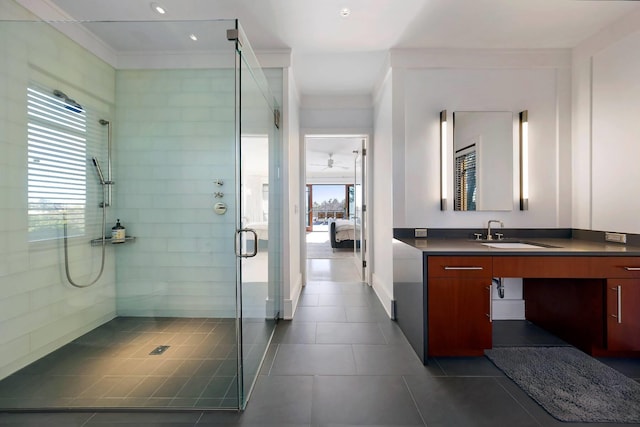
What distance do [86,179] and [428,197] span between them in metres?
2.81

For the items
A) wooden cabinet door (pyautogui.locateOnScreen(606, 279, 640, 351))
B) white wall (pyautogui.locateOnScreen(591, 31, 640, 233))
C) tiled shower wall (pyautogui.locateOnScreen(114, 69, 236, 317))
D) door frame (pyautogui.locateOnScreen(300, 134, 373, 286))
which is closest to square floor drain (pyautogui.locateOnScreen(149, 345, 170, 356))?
tiled shower wall (pyautogui.locateOnScreen(114, 69, 236, 317))

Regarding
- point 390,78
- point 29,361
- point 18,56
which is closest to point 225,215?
point 29,361

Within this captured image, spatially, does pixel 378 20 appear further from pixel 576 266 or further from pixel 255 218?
pixel 576 266

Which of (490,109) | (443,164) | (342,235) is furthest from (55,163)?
(342,235)

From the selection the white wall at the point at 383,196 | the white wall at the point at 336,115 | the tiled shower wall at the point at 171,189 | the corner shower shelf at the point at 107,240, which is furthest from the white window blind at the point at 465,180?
the corner shower shelf at the point at 107,240

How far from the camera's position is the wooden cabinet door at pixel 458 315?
2002 millimetres

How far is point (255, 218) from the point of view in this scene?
83.5 inches

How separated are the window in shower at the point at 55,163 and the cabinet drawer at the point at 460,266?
8.16 ft

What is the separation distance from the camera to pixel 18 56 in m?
1.85

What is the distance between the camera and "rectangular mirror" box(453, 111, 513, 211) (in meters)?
2.73

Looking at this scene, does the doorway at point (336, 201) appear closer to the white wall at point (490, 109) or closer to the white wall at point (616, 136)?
the white wall at point (490, 109)

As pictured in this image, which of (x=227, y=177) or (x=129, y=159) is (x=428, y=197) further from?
(x=129, y=159)

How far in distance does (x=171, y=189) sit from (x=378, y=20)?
84.1 inches

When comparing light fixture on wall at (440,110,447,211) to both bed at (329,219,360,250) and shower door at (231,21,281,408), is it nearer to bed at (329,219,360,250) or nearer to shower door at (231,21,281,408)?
shower door at (231,21,281,408)
